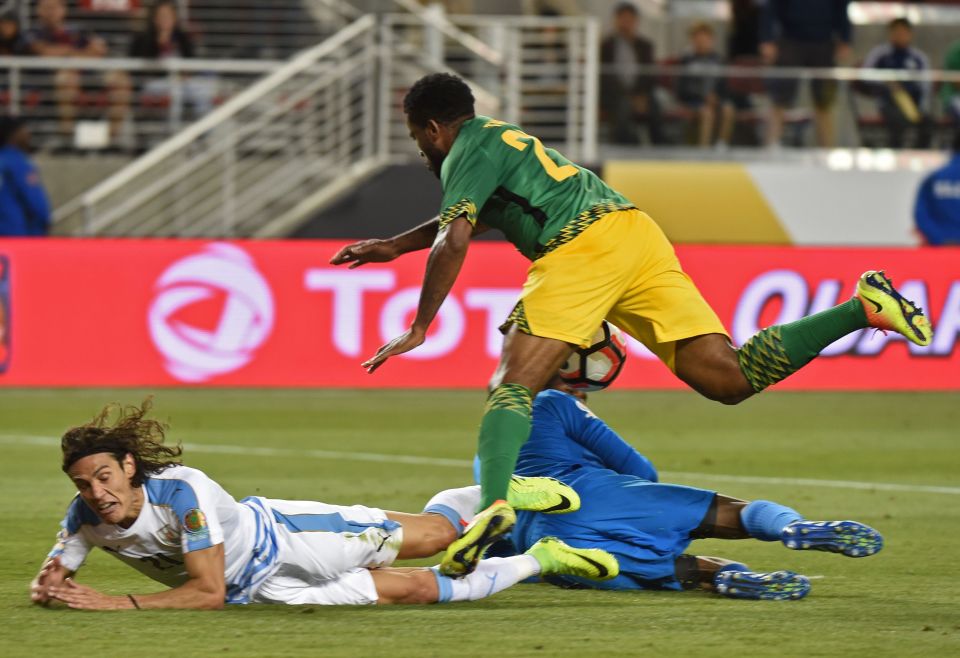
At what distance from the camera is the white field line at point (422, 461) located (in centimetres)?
968

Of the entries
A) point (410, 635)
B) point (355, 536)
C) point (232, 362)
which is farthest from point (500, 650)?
point (232, 362)

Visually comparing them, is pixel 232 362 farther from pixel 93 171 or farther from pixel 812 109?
pixel 812 109

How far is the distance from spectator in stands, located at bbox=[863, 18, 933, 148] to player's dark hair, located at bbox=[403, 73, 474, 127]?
41.1 ft

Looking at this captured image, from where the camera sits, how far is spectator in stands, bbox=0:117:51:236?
52.4 ft

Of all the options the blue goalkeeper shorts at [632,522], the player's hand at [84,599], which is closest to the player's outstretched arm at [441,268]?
the blue goalkeeper shorts at [632,522]

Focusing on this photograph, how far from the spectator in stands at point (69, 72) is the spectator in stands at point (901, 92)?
826cm

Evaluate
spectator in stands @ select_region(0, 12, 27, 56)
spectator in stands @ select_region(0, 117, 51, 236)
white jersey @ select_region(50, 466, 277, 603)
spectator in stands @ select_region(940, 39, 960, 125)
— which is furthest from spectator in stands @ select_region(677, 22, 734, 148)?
white jersey @ select_region(50, 466, 277, 603)

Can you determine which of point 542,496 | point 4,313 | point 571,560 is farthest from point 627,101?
point 571,560

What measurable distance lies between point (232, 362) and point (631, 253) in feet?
27.7

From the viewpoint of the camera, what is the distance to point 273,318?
14.7m

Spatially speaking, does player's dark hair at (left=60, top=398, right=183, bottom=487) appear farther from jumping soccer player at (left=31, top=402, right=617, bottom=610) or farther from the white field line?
the white field line

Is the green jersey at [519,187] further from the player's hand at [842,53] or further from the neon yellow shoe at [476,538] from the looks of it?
the player's hand at [842,53]

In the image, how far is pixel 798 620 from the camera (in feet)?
18.9

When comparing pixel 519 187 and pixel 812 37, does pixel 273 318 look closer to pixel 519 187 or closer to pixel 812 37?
pixel 812 37
